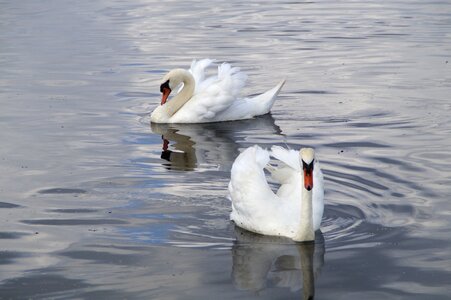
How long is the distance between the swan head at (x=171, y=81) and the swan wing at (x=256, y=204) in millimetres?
6447

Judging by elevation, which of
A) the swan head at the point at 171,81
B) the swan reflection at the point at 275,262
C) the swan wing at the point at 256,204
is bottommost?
the swan head at the point at 171,81

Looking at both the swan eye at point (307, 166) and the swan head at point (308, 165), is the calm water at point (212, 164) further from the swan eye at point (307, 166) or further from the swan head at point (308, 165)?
the swan eye at point (307, 166)

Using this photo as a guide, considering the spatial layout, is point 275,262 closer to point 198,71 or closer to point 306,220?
point 306,220

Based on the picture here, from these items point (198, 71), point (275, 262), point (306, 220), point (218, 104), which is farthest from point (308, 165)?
point (198, 71)

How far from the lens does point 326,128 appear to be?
1420cm

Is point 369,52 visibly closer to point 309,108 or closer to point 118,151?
point 309,108

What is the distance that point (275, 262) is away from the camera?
9008 mm

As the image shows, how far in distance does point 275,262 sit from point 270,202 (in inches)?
31.2

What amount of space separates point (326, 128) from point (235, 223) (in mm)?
4511

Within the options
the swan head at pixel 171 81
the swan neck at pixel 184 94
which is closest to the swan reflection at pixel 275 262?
the swan neck at pixel 184 94

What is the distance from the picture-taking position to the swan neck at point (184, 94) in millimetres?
15836

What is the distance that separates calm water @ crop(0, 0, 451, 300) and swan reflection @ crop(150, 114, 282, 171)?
0.12 ft

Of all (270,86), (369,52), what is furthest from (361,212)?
(369,52)

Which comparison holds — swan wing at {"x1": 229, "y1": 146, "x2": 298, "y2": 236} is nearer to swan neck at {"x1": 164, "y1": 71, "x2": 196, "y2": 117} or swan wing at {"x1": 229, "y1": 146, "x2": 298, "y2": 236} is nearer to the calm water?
the calm water
